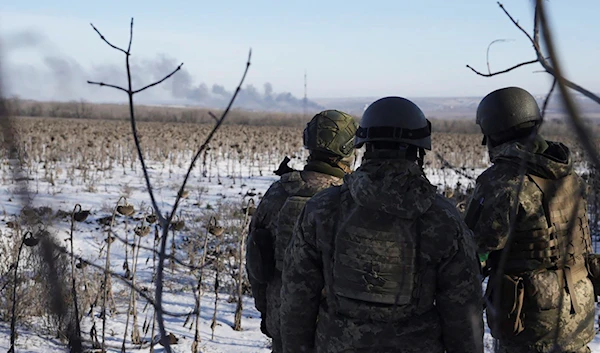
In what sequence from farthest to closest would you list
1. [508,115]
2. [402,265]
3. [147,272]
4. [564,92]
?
[147,272] → [508,115] → [402,265] → [564,92]

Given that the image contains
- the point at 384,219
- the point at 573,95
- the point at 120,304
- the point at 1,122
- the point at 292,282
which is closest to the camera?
the point at 573,95

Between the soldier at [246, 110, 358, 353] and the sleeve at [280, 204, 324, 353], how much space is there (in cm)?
61

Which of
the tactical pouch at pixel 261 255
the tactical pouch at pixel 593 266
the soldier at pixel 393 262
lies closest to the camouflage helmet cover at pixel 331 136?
the tactical pouch at pixel 261 255

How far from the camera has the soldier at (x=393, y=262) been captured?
6.62 feet

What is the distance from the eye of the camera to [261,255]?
2885 millimetres

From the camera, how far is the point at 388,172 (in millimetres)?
2043

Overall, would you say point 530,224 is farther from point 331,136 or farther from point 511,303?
point 331,136

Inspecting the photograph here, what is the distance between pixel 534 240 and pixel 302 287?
120 cm

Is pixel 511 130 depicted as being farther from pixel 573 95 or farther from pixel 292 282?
pixel 573 95

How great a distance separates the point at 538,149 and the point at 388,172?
1050 mm

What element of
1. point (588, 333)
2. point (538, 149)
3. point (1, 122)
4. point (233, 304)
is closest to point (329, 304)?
point (538, 149)

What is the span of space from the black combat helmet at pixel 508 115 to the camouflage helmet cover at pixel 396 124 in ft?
2.45

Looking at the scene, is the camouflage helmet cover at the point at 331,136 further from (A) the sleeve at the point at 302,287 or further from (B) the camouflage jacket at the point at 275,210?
(A) the sleeve at the point at 302,287

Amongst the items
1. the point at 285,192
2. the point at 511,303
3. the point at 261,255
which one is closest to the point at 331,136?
the point at 285,192
